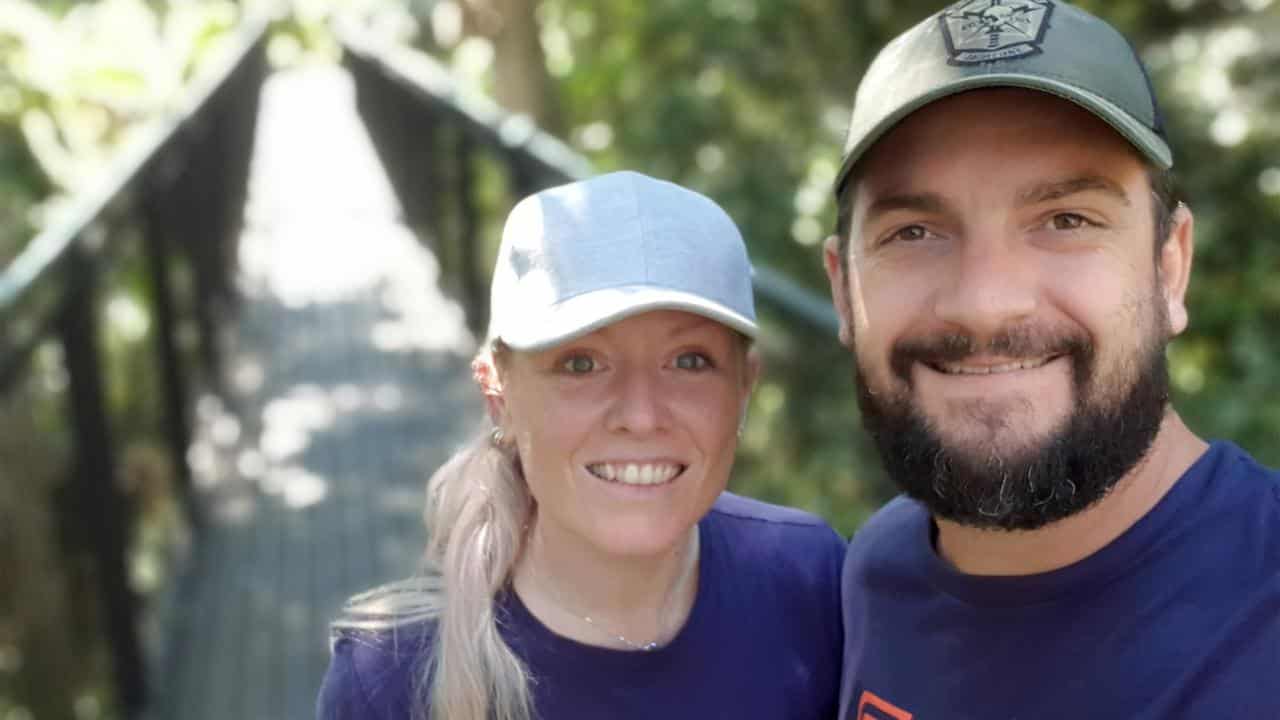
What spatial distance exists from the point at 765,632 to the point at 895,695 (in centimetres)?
31

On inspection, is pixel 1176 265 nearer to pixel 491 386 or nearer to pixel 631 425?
pixel 631 425

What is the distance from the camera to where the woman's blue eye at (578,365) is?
1.88 metres

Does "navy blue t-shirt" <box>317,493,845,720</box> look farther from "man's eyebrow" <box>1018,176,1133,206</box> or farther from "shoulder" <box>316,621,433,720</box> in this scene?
"man's eyebrow" <box>1018,176,1133,206</box>

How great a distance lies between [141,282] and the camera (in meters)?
5.35

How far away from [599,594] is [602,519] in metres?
0.14

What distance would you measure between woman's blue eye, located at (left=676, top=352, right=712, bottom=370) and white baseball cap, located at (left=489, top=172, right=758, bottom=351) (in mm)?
77

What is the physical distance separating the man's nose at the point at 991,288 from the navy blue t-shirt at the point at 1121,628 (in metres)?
0.29

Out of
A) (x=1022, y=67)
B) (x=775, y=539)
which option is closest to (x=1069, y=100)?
(x=1022, y=67)

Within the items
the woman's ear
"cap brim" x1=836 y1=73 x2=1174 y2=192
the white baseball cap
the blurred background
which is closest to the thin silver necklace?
the woman's ear

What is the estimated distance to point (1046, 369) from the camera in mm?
1582

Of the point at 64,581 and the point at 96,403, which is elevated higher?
the point at 96,403

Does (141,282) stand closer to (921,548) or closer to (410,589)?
(410,589)

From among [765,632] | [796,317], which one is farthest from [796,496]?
[765,632]

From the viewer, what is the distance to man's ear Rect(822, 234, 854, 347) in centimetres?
182
